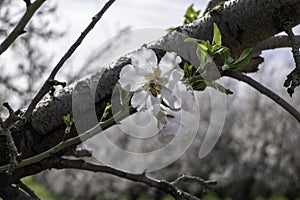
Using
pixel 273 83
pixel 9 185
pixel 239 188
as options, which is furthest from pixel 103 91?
pixel 273 83

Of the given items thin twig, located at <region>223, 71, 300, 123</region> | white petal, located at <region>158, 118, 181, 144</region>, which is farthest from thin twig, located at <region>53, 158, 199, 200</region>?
white petal, located at <region>158, 118, 181, 144</region>

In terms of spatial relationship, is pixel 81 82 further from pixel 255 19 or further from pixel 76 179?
pixel 76 179

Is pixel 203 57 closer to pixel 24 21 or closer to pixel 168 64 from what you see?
pixel 168 64

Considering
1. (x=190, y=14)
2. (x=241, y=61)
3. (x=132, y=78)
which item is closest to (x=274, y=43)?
(x=190, y=14)

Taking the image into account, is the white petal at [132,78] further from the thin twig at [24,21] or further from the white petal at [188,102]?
the thin twig at [24,21]

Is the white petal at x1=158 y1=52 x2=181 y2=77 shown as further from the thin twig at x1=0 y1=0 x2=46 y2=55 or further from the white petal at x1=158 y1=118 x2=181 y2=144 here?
the thin twig at x1=0 y1=0 x2=46 y2=55
